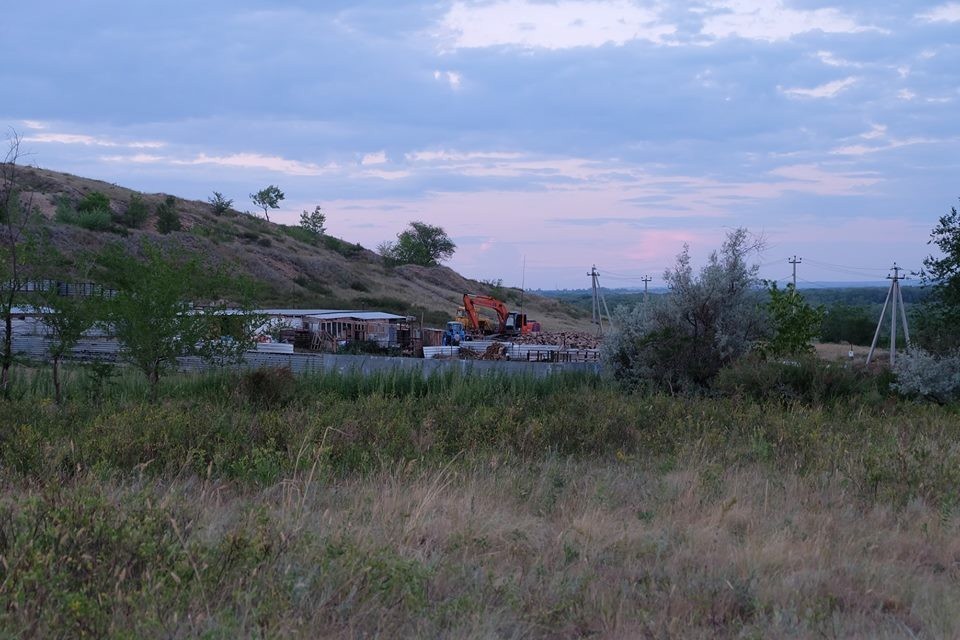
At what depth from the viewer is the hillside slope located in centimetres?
5678

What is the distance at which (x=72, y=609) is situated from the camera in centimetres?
334

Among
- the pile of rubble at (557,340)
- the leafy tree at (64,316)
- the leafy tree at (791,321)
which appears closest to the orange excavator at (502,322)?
the pile of rubble at (557,340)

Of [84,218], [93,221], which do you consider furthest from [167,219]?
[84,218]

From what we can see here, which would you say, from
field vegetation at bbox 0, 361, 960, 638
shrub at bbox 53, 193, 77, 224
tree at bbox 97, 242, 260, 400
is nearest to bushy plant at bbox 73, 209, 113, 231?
shrub at bbox 53, 193, 77, 224

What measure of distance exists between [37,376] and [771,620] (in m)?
11.1

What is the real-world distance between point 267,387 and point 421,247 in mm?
87192

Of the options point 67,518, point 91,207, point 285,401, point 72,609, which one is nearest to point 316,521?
point 67,518

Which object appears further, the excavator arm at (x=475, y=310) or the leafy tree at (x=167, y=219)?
the leafy tree at (x=167, y=219)

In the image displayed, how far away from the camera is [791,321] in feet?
62.1

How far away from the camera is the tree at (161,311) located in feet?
38.6

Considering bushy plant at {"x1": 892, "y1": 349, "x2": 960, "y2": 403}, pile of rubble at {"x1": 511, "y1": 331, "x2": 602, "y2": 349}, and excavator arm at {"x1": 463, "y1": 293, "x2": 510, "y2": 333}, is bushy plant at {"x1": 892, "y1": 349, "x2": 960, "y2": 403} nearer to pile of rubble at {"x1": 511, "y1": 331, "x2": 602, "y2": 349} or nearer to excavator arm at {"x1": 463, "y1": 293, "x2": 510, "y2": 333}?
pile of rubble at {"x1": 511, "y1": 331, "x2": 602, "y2": 349}

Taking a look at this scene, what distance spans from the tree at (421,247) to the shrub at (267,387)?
3219 inches

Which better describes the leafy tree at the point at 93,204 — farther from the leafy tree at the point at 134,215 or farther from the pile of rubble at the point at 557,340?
the pile of rubble at the point at 557,340

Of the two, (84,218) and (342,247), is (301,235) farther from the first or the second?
(84,218)
